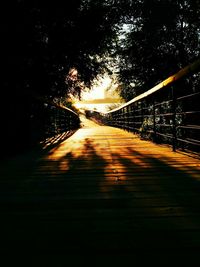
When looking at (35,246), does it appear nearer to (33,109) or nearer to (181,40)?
(33,109)

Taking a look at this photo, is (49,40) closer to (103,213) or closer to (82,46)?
(82,46)

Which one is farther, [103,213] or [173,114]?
[173,114]

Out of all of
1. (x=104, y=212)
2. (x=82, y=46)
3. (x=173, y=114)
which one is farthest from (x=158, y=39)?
(x=104, y=212)

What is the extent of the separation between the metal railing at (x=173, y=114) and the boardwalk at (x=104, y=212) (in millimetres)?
1442

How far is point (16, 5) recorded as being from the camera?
33.6ft

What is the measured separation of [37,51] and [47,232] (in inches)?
460

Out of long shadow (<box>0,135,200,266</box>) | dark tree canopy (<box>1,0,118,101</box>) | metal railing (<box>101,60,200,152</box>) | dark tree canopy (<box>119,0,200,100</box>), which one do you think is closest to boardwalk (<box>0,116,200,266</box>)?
long shadow (<box>0,135,200,266</box>)

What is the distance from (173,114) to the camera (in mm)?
5730

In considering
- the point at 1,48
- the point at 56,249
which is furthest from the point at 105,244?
the point at 1,48

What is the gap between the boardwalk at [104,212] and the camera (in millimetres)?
1723

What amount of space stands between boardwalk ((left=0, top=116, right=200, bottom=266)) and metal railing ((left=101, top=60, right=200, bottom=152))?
1442 mm

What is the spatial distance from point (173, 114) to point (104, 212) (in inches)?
147

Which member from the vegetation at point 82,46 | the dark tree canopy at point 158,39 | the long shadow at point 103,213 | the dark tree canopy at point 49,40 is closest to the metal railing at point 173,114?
the long shadow at point 103,213

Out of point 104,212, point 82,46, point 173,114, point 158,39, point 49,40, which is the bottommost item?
point 104,212
